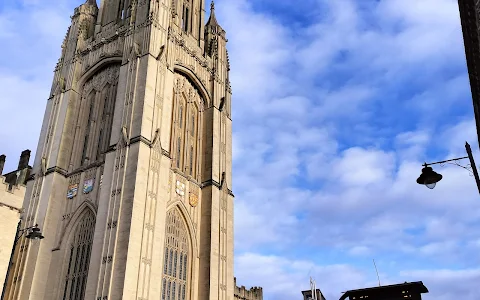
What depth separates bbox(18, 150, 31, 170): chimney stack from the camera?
159ft

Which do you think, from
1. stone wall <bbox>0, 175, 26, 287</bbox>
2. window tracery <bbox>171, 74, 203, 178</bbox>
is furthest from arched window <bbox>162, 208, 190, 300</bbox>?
stone wall <bbox>0, 175, 26, 287</bbox>

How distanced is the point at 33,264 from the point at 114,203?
26.6 ft

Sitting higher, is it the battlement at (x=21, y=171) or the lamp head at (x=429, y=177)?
the battlement at (x=21, y=171)

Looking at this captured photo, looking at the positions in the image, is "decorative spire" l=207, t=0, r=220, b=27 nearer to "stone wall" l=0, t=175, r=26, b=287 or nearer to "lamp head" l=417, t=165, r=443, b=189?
"stone wall" l=0, t=175, r=26, b=287

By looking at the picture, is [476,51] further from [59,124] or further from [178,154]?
[59,124]

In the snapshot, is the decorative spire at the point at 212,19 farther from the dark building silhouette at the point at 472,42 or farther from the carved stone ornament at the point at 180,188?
the dark building silhouette at the point at 472,42

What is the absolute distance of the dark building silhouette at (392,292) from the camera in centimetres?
2083

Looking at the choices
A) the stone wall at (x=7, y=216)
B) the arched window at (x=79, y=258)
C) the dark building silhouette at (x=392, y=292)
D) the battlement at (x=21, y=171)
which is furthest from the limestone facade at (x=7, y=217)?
the battlement at (x=21, y=171)

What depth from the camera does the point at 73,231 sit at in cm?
3559

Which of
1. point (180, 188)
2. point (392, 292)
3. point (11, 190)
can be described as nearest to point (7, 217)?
point (11, 190)

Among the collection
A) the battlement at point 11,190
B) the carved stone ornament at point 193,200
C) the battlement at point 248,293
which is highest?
the carved stone ornament at point 193,200

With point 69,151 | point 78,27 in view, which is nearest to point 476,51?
point 69,151

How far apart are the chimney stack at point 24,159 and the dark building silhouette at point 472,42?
44772 millimetres

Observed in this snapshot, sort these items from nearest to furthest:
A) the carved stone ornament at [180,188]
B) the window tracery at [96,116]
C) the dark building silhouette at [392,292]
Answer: the dark building silhouette at [392,292] < the carved stone ornament at [180,188] < the window tracery at [96,116]
